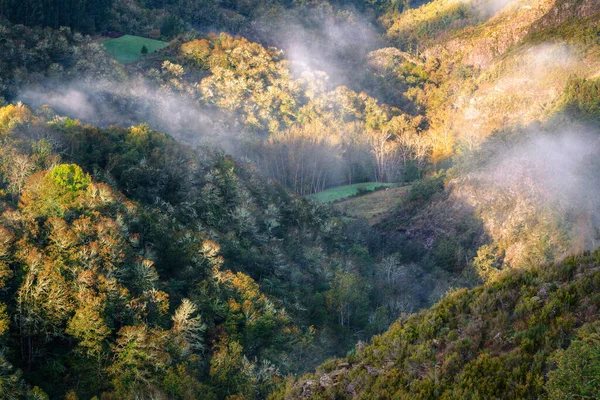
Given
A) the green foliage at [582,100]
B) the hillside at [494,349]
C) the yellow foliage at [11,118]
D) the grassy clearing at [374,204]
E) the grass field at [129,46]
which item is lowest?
the hillside at [494,349]

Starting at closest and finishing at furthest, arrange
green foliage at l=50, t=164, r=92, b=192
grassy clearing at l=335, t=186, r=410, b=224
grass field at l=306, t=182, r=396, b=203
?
green foliage at l=50, t=164, r=92, b=192 < grassy clearing at l=335, t=186, r=410, b=224 < grass field at l=306, t=182, r=396, b=203

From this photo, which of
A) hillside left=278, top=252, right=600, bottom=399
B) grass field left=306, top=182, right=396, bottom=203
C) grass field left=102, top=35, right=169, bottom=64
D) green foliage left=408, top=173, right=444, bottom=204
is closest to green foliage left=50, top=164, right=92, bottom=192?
hillside left=278, top=252, right=600, bottom=399

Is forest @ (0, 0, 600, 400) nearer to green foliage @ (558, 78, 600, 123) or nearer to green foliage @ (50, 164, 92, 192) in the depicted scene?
green foliage @ (50, 164, 92, 192)

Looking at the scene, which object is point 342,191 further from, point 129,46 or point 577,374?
point 577,374

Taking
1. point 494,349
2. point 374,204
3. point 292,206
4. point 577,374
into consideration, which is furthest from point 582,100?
point 577,374

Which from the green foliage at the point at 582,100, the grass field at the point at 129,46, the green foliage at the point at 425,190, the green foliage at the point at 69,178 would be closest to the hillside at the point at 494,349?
the green foliage at the point at 69,178

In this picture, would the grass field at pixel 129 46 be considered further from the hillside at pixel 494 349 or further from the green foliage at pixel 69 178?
the hillside at pixel 494 349

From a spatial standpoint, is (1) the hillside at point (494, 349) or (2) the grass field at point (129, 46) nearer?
(1) the hillside at point (494, 349)
